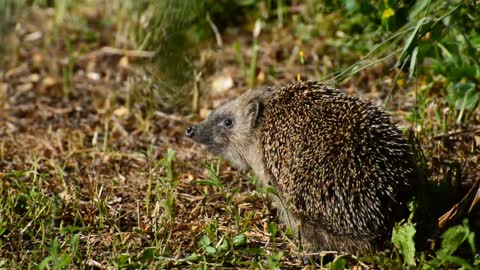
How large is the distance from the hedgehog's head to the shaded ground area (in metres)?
0.26

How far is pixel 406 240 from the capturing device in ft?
14.3

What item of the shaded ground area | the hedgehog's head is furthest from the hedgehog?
the hedgehog's head

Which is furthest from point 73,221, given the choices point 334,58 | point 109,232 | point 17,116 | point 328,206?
point 334,58

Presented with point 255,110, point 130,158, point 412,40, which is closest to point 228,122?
point 255,110

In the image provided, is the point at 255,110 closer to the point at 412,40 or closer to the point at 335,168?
the point at 335,168

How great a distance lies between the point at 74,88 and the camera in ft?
26.2

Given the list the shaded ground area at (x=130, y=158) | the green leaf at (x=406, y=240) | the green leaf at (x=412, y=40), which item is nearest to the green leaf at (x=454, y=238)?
the green leaf at (x=406, y=240)

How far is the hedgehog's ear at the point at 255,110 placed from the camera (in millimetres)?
5383

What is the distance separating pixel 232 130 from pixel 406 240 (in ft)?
6.03

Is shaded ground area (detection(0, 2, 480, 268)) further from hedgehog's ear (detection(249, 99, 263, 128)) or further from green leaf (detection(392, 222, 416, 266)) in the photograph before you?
hedgehog's ear (detection(249, 99, 263, 128))

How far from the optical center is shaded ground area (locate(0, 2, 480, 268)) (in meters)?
4.82

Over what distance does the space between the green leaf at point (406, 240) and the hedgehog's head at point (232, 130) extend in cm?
148

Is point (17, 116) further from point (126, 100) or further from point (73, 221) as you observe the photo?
point (73, 221)

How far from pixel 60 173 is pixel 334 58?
3.23m
